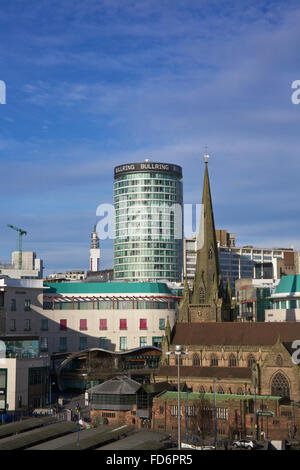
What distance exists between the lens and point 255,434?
7888cm

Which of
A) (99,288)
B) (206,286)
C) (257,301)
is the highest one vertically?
(99,288)

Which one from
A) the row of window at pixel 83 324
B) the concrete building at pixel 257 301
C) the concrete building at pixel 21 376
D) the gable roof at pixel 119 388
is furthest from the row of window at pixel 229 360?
the concrete building at pixel 257 301

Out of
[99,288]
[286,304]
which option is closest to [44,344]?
[99,288]

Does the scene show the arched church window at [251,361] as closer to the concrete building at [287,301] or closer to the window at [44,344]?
the window at [44,344]

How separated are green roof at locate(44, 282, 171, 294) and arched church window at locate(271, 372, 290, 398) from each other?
53079 millimetres

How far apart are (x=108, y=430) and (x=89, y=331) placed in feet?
206

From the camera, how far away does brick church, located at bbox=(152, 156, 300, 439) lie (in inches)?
3211

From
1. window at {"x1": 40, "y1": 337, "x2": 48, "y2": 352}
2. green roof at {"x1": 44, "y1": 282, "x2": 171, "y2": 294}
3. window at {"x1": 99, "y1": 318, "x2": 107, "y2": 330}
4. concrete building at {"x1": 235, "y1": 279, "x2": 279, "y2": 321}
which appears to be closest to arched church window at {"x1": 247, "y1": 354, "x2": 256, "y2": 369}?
window at {"x1": 99, "y1": 318, "x2": 107, "y2": 330}

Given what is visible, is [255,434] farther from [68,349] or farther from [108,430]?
[68,349]

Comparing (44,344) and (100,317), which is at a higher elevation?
(100,317)

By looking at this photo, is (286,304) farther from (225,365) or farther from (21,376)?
(21,376)

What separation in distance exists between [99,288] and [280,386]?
5712cm

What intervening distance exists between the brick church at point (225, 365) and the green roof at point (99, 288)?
79.1 ft

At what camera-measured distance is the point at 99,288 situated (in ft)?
453
